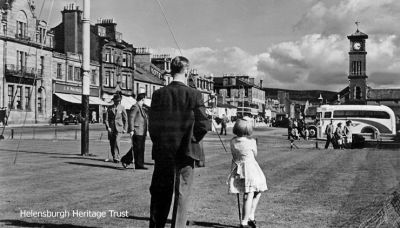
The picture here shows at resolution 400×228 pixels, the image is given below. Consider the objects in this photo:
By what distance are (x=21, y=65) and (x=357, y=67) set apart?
295 ft

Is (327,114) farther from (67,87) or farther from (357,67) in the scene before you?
(357,67)

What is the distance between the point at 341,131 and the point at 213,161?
14.3 m

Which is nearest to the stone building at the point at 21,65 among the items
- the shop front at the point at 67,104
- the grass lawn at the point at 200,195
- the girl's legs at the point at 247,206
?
the shop front at the point at 67,104

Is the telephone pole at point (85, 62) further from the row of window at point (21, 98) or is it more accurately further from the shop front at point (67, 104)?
the shop front at point (67, 104)

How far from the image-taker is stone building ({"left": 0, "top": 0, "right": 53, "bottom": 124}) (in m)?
48.2

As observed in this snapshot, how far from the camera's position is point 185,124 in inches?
214

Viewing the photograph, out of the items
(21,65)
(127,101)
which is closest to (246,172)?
(21,65)

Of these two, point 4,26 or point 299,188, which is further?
point 4,26

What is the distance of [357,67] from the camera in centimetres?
11938

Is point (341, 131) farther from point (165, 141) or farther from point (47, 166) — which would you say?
point (165, 141)

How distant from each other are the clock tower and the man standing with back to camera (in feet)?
387

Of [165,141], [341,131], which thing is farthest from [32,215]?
[341,131]

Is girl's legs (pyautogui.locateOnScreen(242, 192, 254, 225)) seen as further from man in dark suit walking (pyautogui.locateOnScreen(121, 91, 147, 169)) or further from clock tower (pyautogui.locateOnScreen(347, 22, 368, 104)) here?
clock tower (pyautogui.locateOnScreen(347, 22, 368, 104))

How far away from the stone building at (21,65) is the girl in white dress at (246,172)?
4236cm
